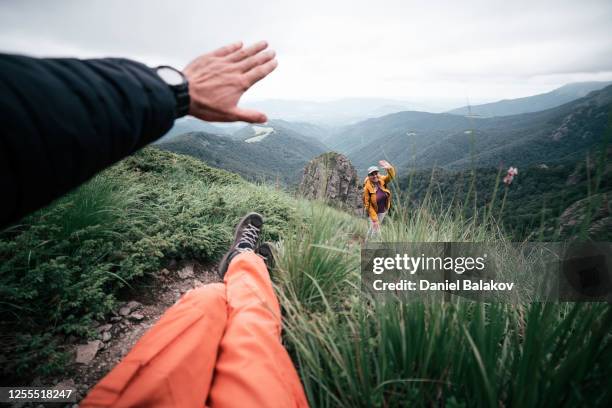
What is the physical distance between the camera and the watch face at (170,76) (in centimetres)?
117

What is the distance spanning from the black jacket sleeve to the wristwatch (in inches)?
6.2

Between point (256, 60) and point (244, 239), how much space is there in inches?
85.7

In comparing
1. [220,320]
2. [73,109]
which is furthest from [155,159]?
[73,109]

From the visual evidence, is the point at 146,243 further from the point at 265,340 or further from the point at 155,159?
the point at 155,159

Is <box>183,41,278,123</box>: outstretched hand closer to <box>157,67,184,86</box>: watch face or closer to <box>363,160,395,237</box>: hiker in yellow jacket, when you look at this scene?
<box>157,67,184,86</box>: watch face

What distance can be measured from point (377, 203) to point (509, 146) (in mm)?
149098

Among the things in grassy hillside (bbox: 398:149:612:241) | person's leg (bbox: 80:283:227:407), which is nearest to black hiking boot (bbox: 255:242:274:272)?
person's leg (bbox: 80:283:227:407)

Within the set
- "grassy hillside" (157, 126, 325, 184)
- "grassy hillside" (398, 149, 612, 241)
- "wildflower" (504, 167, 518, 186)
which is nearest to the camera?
"grassy hillside" (398, 149, 612, 241)

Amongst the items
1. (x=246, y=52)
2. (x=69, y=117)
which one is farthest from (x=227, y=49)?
(x=69, y=117)

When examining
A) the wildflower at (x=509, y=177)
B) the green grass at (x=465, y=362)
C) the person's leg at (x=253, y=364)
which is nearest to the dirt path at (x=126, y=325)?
the person's leg at (x=253, y=364)

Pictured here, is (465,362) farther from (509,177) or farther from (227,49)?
(227,49)

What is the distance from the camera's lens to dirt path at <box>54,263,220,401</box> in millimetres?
1843

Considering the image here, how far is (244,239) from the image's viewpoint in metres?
3.19

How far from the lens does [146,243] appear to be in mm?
2887
